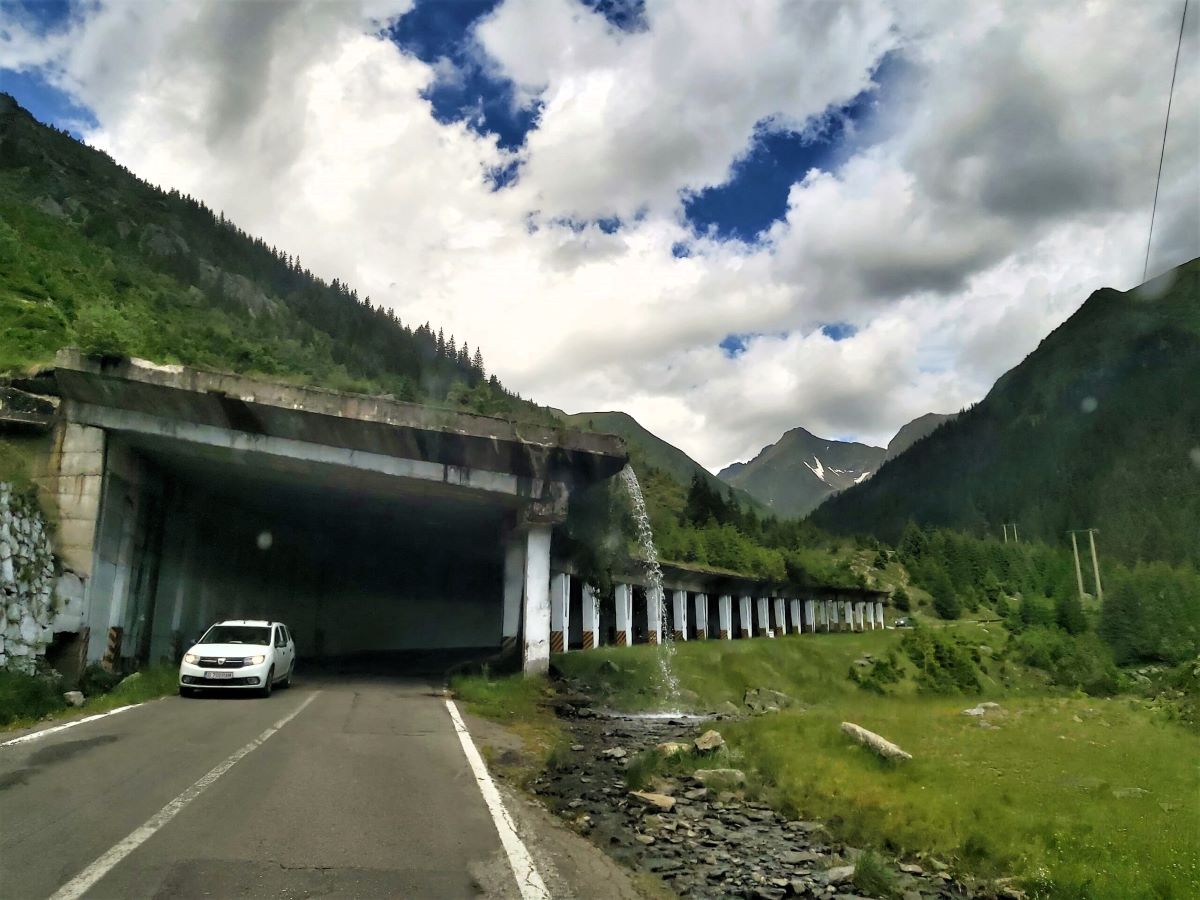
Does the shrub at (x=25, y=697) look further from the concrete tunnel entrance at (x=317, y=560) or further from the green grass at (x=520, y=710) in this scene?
the green grass at (x=520, y=710)

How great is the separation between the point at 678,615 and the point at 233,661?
27447mm

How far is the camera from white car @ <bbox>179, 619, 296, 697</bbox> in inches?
648

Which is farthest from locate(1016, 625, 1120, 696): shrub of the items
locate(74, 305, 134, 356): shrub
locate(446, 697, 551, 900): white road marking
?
locate(74, 305, 134, 356): shrub

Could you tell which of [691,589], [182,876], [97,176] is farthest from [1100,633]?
[97,176]

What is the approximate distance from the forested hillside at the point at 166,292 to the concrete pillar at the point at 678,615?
14063 millimetres

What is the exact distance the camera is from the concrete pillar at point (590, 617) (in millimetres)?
30031

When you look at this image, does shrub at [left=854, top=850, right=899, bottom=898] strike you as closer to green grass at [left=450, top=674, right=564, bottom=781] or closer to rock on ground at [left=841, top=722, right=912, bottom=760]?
green grass at [left=450, top=674, right=564, bottom=781]

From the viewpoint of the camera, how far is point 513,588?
998 inches

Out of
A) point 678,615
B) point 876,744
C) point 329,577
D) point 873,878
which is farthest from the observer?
point 678,615

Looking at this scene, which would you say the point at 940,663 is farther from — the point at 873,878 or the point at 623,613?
the point at 873,878

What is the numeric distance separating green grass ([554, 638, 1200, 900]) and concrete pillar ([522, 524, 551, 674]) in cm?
258

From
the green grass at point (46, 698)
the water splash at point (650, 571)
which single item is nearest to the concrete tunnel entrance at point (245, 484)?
the green grass at point (46, 698)

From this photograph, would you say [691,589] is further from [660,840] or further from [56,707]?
[660,840]

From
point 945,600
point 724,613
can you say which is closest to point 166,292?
point 724,613
